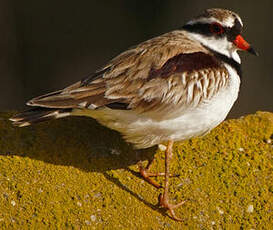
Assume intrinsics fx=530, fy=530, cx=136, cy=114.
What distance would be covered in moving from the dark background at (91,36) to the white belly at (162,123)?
7.79 m

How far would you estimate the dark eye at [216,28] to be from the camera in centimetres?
704

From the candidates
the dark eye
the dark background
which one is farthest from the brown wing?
the dark background

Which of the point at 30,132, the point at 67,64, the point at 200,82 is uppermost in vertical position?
the point at 200,82

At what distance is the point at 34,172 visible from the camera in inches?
248

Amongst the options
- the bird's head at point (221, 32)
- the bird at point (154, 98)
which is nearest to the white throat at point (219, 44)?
the bird's head at point (221, 32)

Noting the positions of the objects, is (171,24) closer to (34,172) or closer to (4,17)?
(4,17)

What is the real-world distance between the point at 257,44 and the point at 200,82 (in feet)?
28.8

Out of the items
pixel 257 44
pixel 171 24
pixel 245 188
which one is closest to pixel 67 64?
pixel 171 24

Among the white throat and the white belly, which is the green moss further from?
the white throat

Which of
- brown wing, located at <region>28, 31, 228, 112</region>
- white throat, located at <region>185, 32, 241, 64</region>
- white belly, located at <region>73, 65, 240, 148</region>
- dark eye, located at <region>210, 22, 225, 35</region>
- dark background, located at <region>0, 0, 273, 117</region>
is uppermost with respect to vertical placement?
dark eye, located at <region>210, 22, 225, 35</region>

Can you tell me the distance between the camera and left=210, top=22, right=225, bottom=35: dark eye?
277 inches

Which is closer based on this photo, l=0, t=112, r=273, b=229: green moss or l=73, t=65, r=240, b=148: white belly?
l=0, t=112, r=273, b=229: green moss

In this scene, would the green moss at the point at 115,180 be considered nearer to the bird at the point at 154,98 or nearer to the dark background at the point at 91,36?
the bird at the point at 154,98

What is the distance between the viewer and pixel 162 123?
6.42 m
